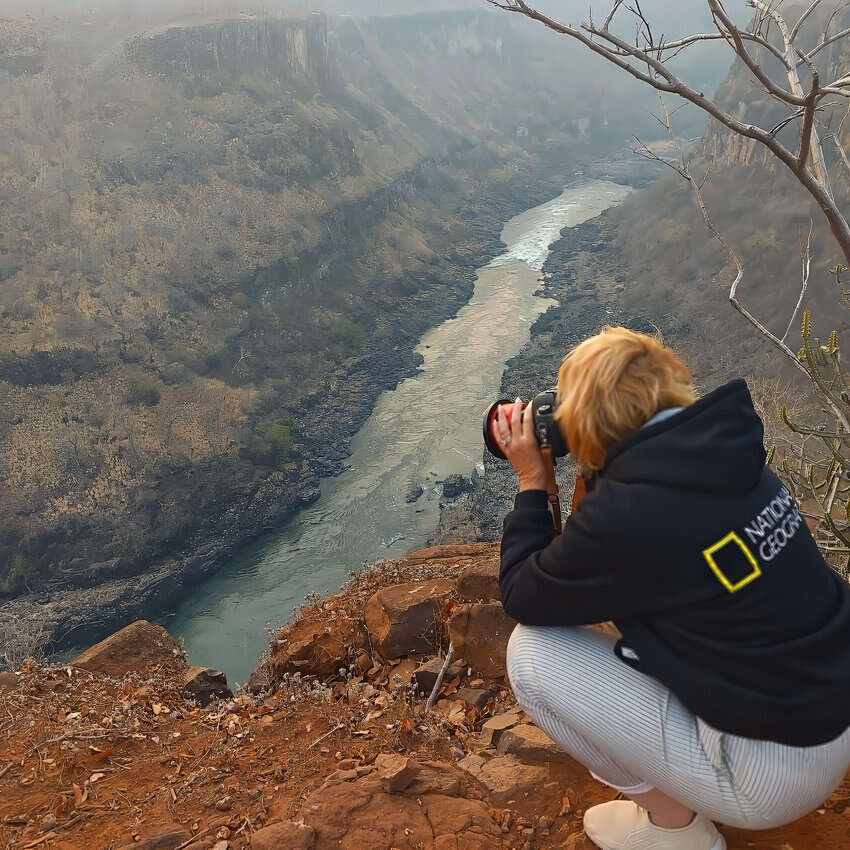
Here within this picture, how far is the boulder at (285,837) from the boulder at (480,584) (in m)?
2.67

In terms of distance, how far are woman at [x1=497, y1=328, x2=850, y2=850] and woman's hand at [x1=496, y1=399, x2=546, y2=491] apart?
0.19m

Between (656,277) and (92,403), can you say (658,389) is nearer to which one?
(92,403)

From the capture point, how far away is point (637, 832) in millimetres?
2004

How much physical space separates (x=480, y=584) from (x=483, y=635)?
807 millimetres

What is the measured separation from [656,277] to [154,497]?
22.6 meters

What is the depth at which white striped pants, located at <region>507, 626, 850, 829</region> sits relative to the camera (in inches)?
63.1

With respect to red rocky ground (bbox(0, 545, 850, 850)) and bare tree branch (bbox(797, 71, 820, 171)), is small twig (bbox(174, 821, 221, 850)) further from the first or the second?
bare tree branch (bbox(797, 71, 820, 171))

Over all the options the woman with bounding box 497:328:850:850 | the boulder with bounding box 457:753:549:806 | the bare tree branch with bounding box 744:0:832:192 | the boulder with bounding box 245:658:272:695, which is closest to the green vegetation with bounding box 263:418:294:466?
the boulder with bounding box 245:658:272:695

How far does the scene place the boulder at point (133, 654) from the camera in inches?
201

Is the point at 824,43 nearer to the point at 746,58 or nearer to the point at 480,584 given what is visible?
the point at 746,58

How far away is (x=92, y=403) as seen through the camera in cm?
2186

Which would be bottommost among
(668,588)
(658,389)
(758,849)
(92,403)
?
(92,403)

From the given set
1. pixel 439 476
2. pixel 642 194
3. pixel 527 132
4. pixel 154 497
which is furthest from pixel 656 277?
pixel 527 132

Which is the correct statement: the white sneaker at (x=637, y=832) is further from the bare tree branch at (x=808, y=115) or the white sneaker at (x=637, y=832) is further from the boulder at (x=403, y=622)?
the boulder at (x=403, y=622)
